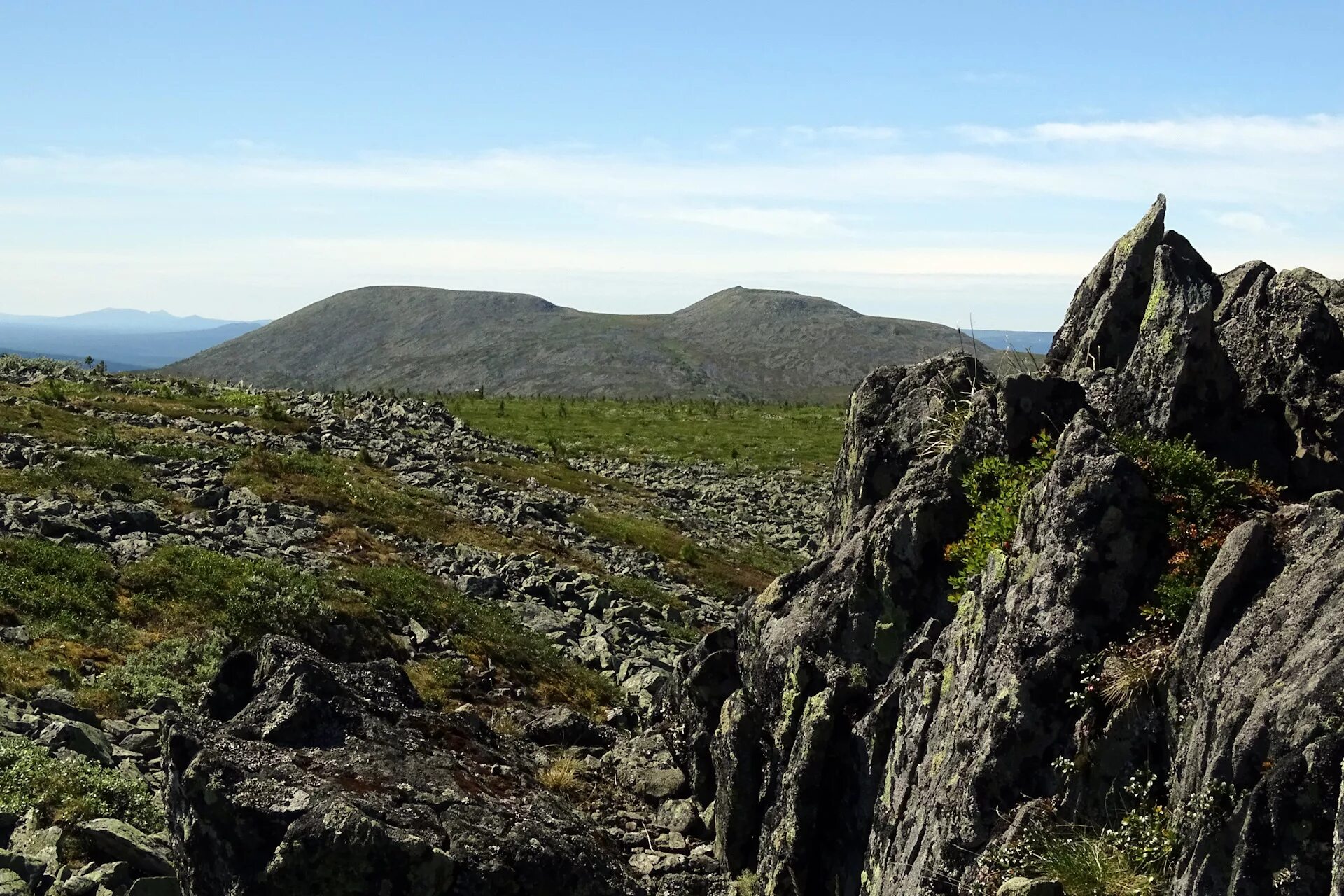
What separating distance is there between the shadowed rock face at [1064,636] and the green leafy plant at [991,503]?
1.13 ft

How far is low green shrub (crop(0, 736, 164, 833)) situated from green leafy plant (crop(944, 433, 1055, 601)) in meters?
11.0

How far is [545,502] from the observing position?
141ft

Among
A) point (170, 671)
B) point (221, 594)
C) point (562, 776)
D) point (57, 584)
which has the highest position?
point (57, 584)

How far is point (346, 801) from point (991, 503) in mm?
8789

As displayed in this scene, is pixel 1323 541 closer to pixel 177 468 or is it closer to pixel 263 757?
pixel 263 757

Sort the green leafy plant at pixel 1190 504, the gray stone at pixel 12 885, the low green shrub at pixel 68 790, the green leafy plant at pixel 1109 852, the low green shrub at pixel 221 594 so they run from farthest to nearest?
the low green shrub at pixel 221 594 → the low green shrub at pixel 68 790 → the gray stone at pixel 12 885 → the green leafy plant at pixel 1190 504 → the green leafy plant at pixel 1109 852

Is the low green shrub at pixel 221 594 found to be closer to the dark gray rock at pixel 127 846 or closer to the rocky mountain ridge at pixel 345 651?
the rocky mountain ridge at pixel 345 651

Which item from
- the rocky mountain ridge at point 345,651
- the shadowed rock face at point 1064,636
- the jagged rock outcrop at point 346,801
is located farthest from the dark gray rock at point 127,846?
the shadowed rock face at point 1064,636

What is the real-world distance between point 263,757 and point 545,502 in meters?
32.1

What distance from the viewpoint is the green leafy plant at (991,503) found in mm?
12812

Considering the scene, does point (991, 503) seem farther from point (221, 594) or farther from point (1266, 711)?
point (221, 594)

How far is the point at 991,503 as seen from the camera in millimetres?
13344

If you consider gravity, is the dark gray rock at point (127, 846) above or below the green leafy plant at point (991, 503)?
below

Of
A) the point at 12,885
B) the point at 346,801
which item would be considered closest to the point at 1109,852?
the point at 346,801
